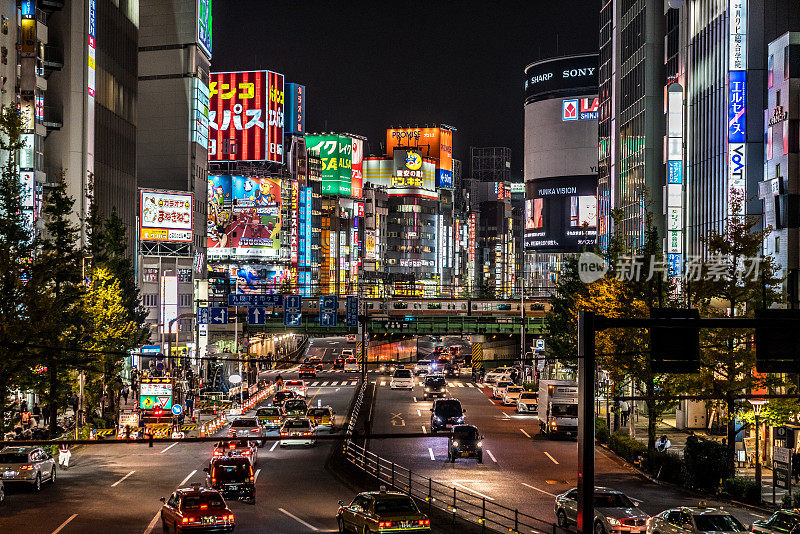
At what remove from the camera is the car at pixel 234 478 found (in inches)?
1428

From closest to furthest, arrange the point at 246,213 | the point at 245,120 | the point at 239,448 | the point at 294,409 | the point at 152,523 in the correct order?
the point at 152,523, the point at 239,448, the point at 294,409, the point at 246,213, the point at 245,120

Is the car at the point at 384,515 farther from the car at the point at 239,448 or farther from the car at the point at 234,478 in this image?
the car at the point at 239,448

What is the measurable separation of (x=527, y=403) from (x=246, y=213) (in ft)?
275

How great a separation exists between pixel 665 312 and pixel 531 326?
276ft

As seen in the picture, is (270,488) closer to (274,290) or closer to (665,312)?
(665,312)

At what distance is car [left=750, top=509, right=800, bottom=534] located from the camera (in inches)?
1041

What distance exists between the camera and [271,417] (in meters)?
59.2

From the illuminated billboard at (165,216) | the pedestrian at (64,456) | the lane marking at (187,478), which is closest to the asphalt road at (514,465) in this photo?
the lane marking at (187,478)

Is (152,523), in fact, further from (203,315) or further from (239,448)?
(203,315)

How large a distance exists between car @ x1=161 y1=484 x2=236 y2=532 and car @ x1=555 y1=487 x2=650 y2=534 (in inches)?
357

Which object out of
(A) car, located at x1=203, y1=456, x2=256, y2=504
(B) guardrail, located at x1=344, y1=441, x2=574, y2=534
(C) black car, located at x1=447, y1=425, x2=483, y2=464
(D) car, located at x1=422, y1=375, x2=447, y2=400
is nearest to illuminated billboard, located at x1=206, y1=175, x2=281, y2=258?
(D) car, located at x1=422, y1=375, x2=447, y2=400

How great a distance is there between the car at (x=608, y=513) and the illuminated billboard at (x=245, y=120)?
13127 centimetres

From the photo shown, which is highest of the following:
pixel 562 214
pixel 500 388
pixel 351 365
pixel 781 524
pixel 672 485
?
pixel 562 214

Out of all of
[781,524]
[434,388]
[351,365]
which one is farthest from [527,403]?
[351,365]
